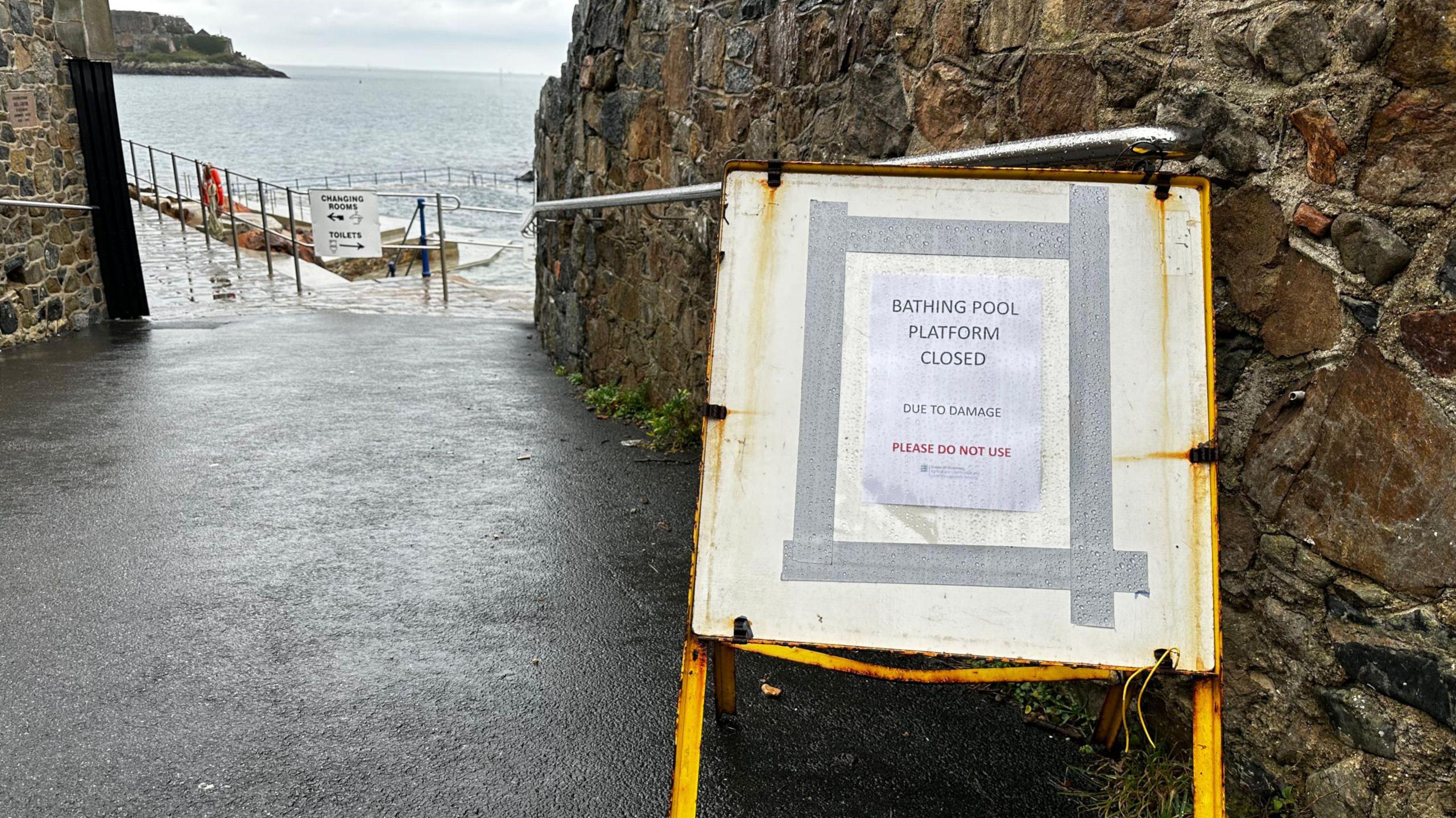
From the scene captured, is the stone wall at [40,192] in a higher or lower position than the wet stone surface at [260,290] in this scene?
higher

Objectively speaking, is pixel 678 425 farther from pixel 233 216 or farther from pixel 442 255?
pixel 233 216

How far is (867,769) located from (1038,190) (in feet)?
4.23

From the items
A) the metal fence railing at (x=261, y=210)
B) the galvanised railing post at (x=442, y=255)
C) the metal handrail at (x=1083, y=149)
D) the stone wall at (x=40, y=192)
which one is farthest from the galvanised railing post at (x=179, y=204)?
the metal handrail at (x=1083, y=149)

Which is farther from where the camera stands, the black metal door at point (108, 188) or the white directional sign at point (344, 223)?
the white directional sign at point (344, 223)

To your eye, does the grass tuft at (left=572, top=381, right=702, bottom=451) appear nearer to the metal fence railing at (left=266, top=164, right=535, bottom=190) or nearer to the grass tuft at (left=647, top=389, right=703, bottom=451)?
the grass tuft at (left=647, top=389, right=703, bottom=451)

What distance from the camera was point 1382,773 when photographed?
1.75 metres

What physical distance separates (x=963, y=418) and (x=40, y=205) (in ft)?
27.4

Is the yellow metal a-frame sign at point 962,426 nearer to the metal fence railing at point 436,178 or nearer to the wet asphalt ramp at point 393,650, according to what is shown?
the wet asphalt ramp at point 393,650

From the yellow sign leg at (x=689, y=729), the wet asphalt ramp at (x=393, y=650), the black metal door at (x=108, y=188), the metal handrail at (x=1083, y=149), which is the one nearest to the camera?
the yellow sign leg at (x=689, y=729)

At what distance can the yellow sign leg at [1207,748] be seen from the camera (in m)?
1.64

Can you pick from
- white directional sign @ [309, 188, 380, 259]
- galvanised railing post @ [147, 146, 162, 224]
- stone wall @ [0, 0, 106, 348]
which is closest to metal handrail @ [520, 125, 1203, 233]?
stone wall @ [0, 0, 106, 348]

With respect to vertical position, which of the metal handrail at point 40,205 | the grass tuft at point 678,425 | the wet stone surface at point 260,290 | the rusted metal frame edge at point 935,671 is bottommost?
the wet stone surface at point 260,290

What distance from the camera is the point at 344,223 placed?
12.5 meters

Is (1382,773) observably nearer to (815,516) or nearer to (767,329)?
(815,516)
